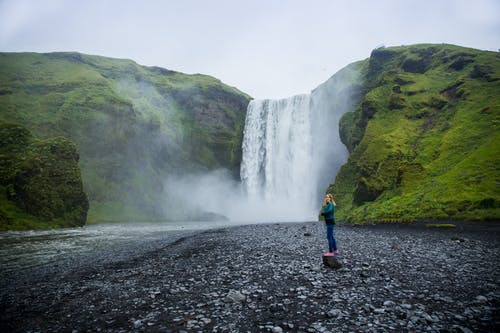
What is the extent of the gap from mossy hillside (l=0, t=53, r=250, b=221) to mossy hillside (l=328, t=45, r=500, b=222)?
5613 cm

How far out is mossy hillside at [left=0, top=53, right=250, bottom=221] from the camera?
73125 mm

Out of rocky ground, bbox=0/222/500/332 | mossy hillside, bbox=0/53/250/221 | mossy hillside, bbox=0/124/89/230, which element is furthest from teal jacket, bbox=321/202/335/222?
mossy hillside, bbox=0/53/250/221

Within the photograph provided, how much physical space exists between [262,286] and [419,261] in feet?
25.9

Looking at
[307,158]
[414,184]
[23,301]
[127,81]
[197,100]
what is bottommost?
[23,301]

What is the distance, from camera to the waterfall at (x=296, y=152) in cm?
7181

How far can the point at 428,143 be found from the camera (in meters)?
38.3

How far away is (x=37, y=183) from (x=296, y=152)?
59875 millimetres

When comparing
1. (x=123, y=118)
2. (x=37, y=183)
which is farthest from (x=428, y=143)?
(x=123, y=118)

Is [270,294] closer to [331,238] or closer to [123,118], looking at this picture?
[331,238]

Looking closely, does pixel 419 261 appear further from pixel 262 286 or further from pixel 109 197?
pixel 109 197

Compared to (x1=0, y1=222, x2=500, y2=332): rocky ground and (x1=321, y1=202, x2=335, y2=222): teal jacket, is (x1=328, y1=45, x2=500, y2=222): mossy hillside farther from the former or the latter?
(x1=321, y1=202, x2=335, y2=222): teal jacket

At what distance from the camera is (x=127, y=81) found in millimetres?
107000

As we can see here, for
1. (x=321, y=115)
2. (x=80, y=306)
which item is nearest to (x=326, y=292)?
(x=80, y=306)

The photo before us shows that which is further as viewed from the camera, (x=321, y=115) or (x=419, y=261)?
(x=321, y=115)
